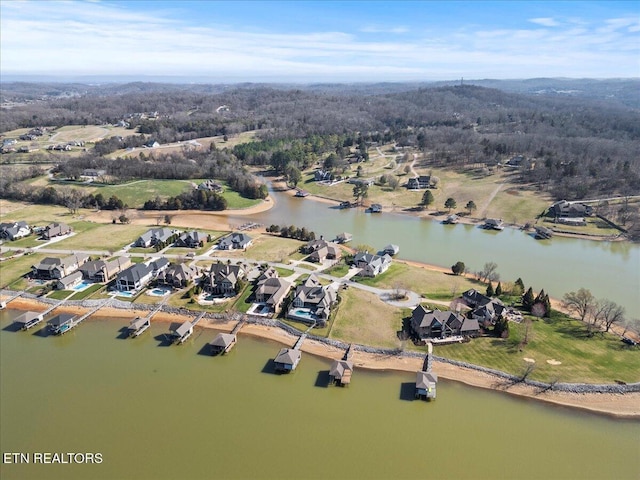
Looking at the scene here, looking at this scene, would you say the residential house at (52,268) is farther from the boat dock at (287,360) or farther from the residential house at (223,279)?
the boat dock at (287,360)

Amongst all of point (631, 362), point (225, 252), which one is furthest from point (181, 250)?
point (631, 362)

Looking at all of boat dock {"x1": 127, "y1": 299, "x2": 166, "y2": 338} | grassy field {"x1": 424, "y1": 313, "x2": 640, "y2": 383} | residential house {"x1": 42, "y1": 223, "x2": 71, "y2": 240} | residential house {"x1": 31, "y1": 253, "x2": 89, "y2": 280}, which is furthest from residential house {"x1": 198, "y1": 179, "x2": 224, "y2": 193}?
grassy field {"x1": 424, "y1": 313, "x2": 640, "y2": 383}

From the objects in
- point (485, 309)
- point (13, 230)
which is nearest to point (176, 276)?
point (13, 230)

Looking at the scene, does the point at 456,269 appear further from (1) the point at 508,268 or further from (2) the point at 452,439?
(2) the point at 452,439

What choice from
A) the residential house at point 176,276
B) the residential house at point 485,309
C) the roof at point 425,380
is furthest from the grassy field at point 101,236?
the residential house at point 485,309

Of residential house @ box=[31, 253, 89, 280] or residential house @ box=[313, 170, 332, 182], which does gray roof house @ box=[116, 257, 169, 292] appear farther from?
residential house @ box=[313, 170, 332, 182]

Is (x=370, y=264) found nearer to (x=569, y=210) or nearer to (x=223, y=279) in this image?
(x=223, y=279)
